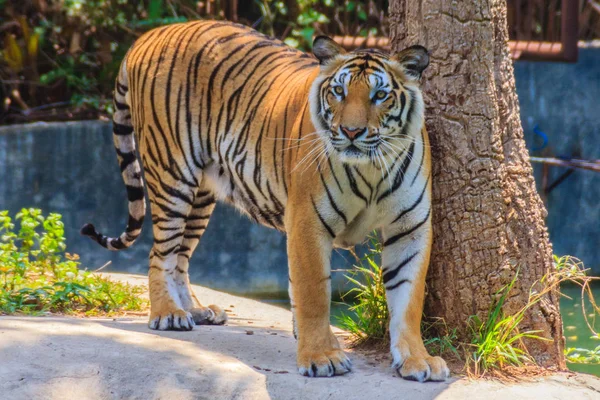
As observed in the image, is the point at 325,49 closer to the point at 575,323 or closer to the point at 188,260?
the point at 188,260

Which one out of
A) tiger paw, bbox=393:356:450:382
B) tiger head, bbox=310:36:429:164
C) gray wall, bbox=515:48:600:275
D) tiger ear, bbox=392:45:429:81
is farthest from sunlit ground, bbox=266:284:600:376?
tiger ear, bbox=392:45:429:81

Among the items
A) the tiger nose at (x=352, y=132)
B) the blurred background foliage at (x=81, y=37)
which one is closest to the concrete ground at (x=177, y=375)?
the tiger nose at (x=352, y=132)

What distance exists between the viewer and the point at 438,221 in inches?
175

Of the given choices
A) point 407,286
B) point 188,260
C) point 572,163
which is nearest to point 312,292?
point 407,286

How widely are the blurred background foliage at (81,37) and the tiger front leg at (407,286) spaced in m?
5.64

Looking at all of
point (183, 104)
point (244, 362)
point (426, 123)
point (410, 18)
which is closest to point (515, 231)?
point (426, 123)

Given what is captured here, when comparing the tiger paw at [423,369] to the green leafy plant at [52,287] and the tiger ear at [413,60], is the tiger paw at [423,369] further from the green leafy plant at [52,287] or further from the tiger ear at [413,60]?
the green leafy plant at [52,287]

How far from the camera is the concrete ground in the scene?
3.75m

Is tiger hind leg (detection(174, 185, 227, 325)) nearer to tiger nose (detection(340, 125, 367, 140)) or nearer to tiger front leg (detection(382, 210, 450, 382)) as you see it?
tiger front leg (detection(382, 210, 450, 382))

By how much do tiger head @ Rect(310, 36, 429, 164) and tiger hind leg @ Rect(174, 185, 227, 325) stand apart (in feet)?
5.40

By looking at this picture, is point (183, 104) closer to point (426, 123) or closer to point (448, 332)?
point (426, 123)

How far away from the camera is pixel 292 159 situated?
4.32 metres

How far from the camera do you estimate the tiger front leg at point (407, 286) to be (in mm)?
4020

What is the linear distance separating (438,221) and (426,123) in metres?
0.50
